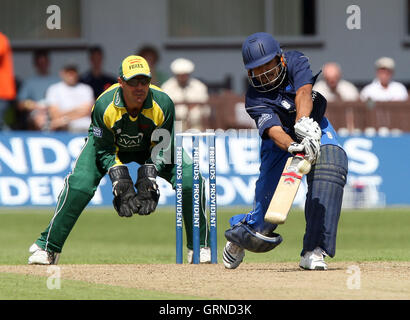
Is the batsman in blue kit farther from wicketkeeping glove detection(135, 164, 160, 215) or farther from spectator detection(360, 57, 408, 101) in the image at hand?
spectator detection(360, 57, 408, 101)

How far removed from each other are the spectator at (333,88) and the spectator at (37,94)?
14.4ft

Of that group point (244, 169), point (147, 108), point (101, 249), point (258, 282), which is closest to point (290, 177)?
point (258, 282)

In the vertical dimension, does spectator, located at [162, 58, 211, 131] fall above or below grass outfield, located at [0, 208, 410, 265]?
above

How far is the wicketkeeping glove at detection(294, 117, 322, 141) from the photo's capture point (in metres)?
9.02

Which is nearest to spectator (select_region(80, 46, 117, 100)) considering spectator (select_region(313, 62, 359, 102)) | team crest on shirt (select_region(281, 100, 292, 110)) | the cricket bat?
spectator (select_region(313, 62, 359, 102))

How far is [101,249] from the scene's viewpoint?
13195 millimetres

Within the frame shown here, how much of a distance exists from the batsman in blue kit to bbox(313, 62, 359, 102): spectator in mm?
8512

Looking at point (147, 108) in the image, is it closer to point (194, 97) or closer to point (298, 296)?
point (298, 296)

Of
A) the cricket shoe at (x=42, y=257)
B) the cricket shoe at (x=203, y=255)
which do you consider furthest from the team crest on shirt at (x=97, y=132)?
the cricket shoe at (x=203, y=255)

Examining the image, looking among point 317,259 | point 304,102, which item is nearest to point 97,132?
point 304,102

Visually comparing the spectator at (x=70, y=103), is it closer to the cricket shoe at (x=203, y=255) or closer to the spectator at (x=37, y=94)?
the spectator at (x=37, y=94)

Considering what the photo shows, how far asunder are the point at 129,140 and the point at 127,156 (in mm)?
346

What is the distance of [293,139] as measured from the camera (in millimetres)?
9617

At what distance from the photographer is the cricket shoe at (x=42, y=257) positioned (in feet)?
34.7
